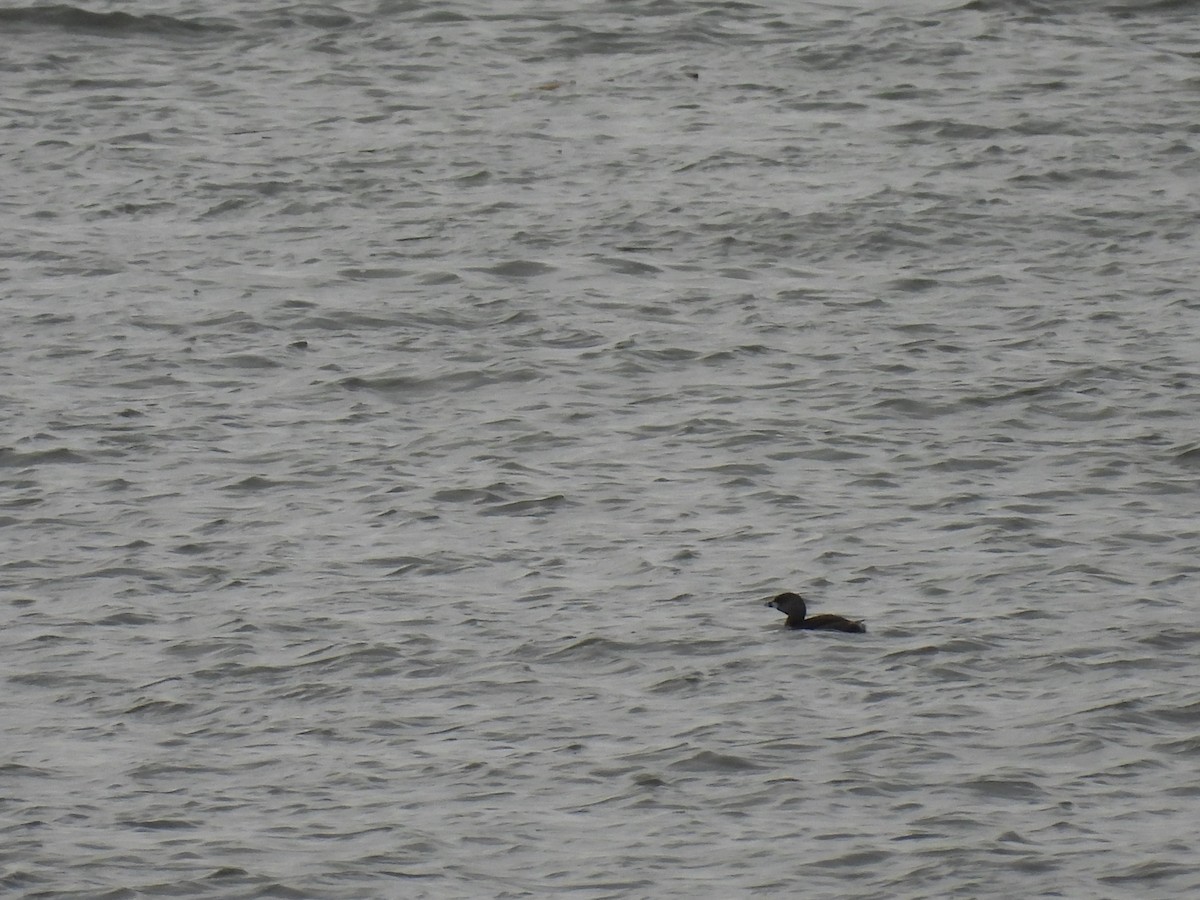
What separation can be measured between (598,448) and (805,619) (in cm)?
302

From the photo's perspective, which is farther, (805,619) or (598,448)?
(598,448)

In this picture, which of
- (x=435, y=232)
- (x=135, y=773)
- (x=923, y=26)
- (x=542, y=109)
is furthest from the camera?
(x=923, y=26)

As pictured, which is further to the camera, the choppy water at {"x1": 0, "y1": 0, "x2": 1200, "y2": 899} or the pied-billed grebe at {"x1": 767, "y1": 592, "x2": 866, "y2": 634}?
the pied-billed grebe at {"x1": 767, "y1": 592, "x2": 866, "y2": 634}

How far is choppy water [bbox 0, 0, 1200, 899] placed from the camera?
34.1 feet

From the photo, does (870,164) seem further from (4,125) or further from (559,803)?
(559,803)

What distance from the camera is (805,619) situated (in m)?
12.0

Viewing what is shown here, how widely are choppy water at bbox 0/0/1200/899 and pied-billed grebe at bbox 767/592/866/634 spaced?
0.11 metres

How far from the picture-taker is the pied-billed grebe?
1199cm

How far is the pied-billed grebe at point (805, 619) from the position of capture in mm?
11992

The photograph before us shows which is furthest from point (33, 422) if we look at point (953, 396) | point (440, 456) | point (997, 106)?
point (997, 106)

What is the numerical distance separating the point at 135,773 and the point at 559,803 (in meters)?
1.89

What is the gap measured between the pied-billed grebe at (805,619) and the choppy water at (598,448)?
11cm

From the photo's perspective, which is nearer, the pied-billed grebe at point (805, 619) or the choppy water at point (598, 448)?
the choppy water at point (598, 448)

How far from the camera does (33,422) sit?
15008mm
